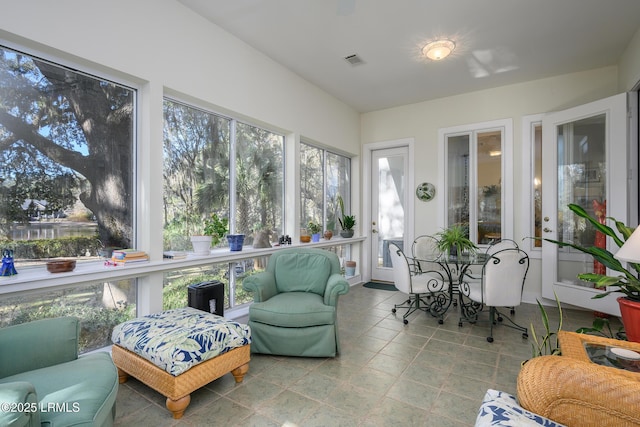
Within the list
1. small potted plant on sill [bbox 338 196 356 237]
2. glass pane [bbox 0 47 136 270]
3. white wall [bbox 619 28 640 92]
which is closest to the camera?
glass pane [bbox 0 47 136 270]

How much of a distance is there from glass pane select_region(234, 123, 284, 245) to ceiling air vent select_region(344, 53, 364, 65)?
1265 millimetres

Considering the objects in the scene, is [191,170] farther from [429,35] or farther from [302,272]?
[429,35]

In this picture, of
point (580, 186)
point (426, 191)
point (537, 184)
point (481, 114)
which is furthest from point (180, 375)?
point (481, 114)

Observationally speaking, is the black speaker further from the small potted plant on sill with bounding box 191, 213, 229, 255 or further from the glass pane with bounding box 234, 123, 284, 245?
the glass pane with bounding box 234, 123, 284, 245

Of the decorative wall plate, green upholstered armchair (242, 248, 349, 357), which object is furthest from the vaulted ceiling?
green upholstered armchair (242, 248, 349, 357)

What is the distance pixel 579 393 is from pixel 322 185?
4.17 meters

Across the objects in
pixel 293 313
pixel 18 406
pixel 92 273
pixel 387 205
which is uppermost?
pixel 387 205

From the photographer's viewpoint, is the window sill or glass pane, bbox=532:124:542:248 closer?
the window sill

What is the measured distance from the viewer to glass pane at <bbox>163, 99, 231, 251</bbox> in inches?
110

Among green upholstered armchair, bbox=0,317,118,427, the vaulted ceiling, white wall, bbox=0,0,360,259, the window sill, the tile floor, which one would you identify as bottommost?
the tile floor

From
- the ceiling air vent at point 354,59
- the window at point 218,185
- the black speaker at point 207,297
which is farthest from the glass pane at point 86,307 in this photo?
the ceiling air vent at point 354,59

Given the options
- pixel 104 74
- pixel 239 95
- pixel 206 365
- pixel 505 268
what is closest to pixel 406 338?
pixel 505 268

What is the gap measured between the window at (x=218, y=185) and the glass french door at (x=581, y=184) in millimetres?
3483

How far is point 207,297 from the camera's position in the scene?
272cm
